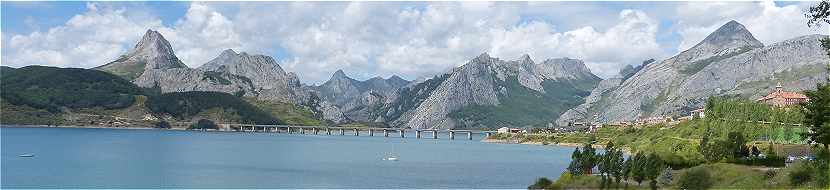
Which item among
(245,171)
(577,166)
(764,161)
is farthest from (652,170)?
(245,171)

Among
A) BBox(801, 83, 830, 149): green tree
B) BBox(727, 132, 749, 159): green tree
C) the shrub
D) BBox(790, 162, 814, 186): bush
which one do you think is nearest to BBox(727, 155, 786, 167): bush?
BBox(727, 132, 749, 159): green tree

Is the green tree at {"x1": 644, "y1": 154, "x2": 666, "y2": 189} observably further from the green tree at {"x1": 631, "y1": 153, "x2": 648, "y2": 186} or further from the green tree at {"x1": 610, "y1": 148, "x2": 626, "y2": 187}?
the green tree at {"x1": 610, "y1": 148, "x2": 626, "y2": 187}

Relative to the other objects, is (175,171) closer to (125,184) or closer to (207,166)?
(207,166)

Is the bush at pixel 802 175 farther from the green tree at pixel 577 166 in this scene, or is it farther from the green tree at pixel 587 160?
the green tree at pixel 577 166

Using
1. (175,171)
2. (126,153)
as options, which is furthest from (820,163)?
(126,153)

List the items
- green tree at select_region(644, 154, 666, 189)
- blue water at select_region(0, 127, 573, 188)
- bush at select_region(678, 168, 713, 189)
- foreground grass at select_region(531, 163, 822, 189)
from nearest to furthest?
foreground grass at select_region(531, 163, 822, 189) < bush at select_region(678, 168, 713, 189) < green tree at select_region(644, 154, 666, 189) < blue water at select_region(0, 127, 573, 188)

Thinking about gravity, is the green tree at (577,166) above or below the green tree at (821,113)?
below

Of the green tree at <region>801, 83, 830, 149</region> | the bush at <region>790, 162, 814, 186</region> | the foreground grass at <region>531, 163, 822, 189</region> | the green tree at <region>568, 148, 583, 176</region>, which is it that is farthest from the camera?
the green tree at <region>568, 148, 583, 176</region>

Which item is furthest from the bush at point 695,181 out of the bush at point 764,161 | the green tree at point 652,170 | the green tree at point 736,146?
the green tree at point 736,146

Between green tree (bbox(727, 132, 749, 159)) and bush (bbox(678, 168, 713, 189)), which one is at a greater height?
green tree (bbox(727, 132, 749, 159))

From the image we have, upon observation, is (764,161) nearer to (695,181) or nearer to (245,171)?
(695,181)

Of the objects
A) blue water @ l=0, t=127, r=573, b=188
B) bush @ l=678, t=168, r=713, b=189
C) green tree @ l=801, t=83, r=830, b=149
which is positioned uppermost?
green tree @ l=801, t=83, r=830, b=149

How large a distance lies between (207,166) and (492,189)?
203ft

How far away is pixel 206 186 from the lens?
333 feet
